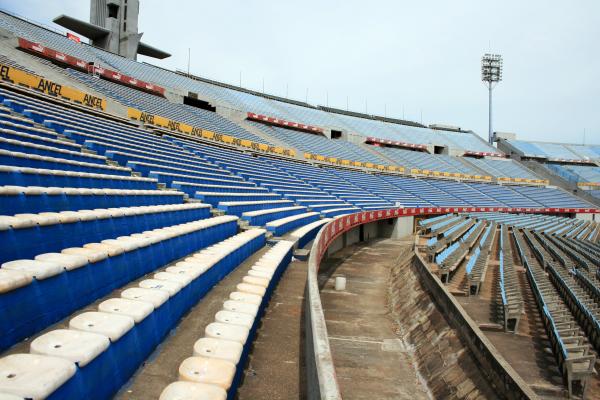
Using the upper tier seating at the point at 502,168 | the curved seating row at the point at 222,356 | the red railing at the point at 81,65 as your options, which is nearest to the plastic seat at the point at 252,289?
the curved seating row at the point at 222,356

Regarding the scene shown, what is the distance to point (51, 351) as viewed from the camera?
1888 millimetres

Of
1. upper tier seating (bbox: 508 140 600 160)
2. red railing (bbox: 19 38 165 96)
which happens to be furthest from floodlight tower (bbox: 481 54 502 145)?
red railing (bbox: 19 38 165 96)

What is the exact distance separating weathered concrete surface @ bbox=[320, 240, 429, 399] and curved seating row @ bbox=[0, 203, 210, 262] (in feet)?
11.9

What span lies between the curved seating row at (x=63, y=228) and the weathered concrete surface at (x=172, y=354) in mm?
1328

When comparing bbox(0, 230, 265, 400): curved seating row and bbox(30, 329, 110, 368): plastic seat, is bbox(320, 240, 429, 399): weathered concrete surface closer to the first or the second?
bbox(0, 230, 265, 400): curved seating row

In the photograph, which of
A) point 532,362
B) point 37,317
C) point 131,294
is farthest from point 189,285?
point 532,362

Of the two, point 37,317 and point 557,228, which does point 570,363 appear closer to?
point 37,317

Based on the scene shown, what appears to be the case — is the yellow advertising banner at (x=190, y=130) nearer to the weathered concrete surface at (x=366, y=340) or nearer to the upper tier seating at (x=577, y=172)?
the weathered concrete surface at (x=366, y=340)

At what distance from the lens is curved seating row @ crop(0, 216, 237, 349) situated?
7.13 feet

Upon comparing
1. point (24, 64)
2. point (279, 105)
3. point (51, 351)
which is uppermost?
point (279, 105)

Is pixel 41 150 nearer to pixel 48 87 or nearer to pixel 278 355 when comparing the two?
pixel 278 355

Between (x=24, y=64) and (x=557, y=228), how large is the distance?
27766 millimetres

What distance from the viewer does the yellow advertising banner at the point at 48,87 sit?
11.8 meters

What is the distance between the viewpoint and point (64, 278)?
2629 mm
